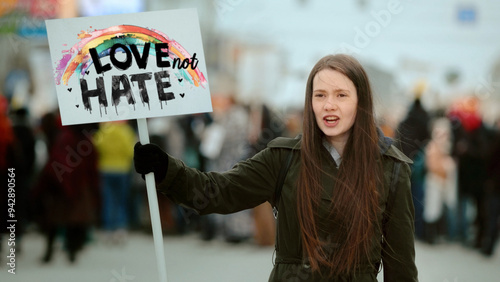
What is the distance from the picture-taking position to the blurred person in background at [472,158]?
32.7 feet

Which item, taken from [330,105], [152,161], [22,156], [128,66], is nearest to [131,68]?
[128,66]

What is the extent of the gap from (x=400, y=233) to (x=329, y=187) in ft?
1.12

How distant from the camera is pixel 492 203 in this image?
9398 mm

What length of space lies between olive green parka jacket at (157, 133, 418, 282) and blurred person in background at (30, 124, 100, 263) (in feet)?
18.1

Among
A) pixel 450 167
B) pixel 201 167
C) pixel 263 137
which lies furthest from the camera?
pixel 201 167

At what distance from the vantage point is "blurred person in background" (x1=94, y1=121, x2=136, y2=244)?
9758 mm

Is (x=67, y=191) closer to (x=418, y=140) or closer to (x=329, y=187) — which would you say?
(x=418, y=140)

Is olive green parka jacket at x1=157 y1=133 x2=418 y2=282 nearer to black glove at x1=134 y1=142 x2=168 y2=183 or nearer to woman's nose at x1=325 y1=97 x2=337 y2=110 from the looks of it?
black glove at x1=134 y1=142 x2=168 y2=183

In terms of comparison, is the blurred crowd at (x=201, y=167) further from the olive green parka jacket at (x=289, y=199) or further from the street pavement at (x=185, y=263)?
the olive green parka jacket at (x=289, y=199)

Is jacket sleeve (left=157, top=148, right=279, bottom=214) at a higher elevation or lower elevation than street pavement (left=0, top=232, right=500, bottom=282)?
higher

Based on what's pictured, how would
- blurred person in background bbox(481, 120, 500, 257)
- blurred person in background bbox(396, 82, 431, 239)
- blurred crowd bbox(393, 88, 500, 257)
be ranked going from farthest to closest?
blurred crowd bbox(393, 88, 500, 257)
blurred person in background bbox(396, 82, 431, 239)
blurred person in background bbox(481, 120, 500, 257)

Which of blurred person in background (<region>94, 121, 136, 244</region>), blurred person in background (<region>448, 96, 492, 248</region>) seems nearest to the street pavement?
blurred person in background (<region>94, 121, 136, 244</region>)

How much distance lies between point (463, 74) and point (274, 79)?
2.96m

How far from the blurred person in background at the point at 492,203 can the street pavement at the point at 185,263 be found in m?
0.18
